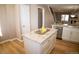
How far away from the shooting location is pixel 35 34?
3.10 feet

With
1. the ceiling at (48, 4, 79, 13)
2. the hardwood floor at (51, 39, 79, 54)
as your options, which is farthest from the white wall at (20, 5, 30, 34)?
the hardwood floor at (51, 39, 79, 54)

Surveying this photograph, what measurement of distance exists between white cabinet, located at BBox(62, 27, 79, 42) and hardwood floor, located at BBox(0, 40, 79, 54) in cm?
7

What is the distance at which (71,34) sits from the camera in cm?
101

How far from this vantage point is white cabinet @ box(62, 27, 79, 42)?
0.98 meters

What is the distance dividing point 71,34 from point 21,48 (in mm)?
654

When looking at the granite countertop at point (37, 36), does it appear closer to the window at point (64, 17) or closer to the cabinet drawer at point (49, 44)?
the cabinet drawer at point (49, 44)

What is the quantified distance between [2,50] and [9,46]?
0.09 meters

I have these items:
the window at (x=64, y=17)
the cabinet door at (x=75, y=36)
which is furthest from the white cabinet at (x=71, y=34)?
the window at (x=64, y=17)

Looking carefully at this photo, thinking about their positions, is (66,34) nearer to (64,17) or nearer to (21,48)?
(64,17)

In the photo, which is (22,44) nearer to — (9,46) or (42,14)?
(9,46)

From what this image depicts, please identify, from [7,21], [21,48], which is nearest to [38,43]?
[21,48]

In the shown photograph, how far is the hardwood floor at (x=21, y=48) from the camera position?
931 millimetres

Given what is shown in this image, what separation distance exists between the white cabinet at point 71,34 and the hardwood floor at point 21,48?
66 mm

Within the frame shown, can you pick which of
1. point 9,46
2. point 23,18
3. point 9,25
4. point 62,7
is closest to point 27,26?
point 23,18
